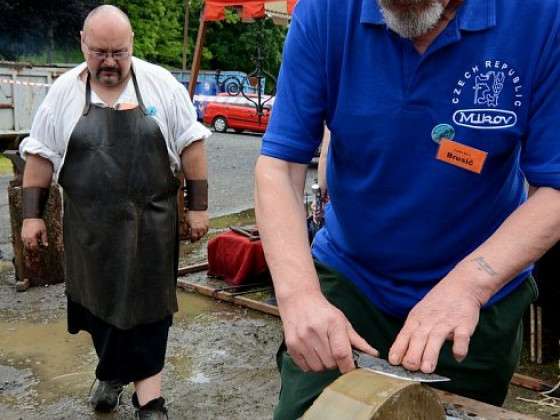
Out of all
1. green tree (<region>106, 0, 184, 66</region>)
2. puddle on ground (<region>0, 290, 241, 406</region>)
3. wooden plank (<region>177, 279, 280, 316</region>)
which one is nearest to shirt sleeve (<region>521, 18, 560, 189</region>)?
puddle on ground (<region>0, 290, 241, 406</region>)

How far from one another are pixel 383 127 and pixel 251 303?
417cm

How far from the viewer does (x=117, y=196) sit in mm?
3672

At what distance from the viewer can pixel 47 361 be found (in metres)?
4.77

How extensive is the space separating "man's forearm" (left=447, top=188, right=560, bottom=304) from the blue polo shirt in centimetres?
8

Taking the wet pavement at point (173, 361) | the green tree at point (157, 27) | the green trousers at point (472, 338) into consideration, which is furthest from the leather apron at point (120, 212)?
the green tree at point (157, 27)

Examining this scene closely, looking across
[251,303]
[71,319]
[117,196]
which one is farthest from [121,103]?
[251,303]

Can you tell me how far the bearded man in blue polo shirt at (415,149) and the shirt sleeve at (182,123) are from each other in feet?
6.31

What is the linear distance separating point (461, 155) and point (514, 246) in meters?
0.28

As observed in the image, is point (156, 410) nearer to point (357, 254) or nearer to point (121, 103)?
point (121, 103)

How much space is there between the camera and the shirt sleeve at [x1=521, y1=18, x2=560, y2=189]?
1706 millimetres

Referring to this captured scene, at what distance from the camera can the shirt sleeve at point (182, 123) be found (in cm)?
379

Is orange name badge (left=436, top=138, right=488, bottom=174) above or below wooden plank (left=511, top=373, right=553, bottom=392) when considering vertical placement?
above

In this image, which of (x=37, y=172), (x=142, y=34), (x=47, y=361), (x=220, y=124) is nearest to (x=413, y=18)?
(x=37, y=172)

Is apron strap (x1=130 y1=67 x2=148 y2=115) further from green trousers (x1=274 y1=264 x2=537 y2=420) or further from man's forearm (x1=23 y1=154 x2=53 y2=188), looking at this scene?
green trousers (x1=274 y1=264 x2=537 y2=420)
